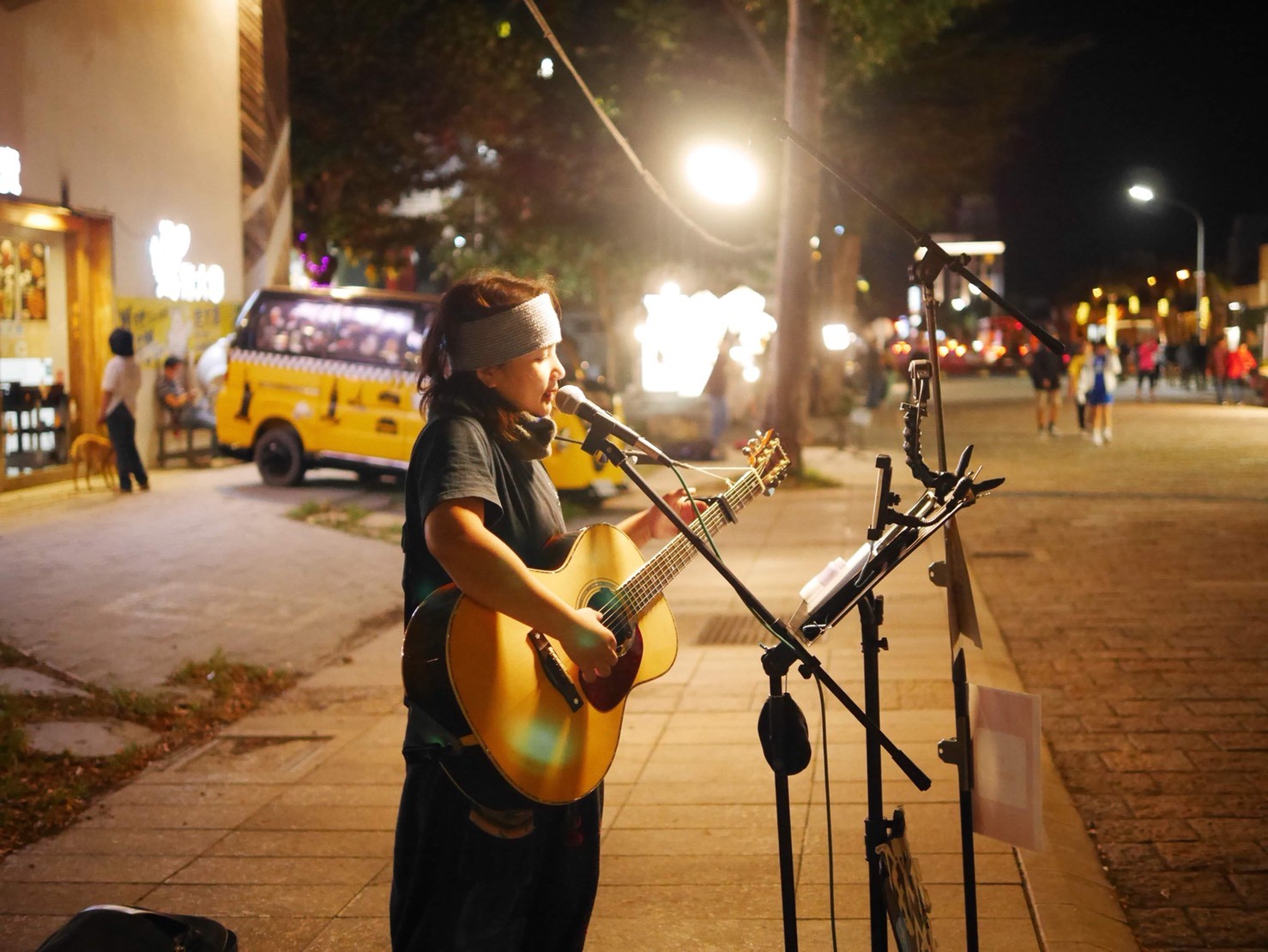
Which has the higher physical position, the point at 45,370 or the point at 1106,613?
the point at 45,370

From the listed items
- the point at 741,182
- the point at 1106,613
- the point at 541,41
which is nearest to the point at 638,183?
the point at 541,41

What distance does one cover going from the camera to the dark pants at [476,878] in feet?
9.53

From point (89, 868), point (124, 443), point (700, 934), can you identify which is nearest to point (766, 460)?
point (700, 934)

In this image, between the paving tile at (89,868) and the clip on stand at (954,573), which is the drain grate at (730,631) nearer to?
the paving tile at (89,868)

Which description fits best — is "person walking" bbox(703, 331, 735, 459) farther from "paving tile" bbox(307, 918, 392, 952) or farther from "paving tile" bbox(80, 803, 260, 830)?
"paving tile" bbox(307, 918, 392, 952)

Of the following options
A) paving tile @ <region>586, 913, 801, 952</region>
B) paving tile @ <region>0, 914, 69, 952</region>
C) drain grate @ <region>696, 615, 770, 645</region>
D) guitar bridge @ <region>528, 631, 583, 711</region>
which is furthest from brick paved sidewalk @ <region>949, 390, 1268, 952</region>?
paving tile @ <region>0, 914, 69, 952</region>

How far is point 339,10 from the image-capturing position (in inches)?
925

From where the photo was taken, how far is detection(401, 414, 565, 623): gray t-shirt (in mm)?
2805

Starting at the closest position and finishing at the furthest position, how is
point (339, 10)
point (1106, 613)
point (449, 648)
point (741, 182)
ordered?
point (449, 648), point (1106, 613), point (741, 182), point (339, 10)

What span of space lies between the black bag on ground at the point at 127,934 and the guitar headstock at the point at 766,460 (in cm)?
169

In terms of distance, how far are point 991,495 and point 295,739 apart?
1108 centimetres

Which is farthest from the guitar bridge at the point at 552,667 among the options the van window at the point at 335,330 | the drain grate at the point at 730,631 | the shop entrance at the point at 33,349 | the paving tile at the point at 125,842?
the van window at the point at 335,330

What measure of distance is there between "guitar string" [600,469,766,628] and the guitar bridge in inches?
7.6

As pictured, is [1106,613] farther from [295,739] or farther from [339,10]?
[339,10]
